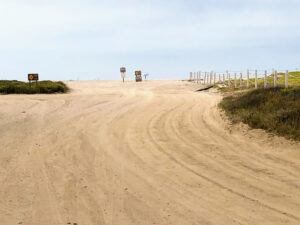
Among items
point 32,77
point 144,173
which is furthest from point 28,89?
point 144,173

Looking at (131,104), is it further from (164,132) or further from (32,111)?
(164,132)

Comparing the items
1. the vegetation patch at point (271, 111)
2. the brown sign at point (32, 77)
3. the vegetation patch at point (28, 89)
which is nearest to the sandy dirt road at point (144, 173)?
the vegetation patch at point (271, 111)

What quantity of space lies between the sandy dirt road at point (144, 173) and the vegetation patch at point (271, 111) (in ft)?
1.57

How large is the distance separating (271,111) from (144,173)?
7169 mm

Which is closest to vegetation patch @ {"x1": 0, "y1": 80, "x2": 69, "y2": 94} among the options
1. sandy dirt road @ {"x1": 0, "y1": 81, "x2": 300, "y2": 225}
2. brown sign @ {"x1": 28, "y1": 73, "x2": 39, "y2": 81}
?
brown sign @ {"x1": 28, "y1": 73, "x2": 39, "y2": 81}

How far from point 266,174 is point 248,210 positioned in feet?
8.13

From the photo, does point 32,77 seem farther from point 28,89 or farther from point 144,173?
point 144,173

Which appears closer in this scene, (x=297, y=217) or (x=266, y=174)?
(x=297, y=217)

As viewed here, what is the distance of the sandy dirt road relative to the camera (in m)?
8.46

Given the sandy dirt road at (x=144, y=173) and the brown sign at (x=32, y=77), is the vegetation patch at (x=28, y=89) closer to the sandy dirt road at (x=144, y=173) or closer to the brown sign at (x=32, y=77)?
the brown sign at (x=32, y=77)

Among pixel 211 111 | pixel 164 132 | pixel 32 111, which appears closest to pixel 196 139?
pixel 164 132

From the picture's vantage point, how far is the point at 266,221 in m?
7.99

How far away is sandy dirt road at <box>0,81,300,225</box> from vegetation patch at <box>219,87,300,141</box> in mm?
478

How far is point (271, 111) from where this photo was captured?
17.0 meters
